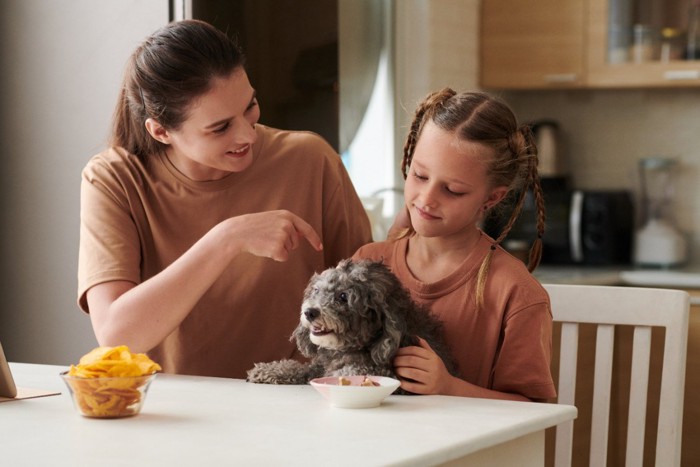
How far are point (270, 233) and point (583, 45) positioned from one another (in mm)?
2622

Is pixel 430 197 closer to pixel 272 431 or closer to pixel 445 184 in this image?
pixel 445 184

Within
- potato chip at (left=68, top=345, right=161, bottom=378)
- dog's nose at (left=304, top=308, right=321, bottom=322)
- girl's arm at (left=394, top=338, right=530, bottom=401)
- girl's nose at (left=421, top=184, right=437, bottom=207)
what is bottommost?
girl's arm at (left=394, top=338, right=530, bottom=401)

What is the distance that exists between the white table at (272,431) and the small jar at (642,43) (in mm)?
2726

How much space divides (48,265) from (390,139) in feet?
4.92

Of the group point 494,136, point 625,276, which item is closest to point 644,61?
point 625,276

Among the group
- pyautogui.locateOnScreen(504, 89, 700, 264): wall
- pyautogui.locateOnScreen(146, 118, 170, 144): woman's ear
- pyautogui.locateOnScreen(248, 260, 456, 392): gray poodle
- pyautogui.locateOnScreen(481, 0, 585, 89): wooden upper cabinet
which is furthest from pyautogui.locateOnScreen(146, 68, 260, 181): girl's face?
pyautogui.locateOnScreen(504, 89, 700, 264): wall

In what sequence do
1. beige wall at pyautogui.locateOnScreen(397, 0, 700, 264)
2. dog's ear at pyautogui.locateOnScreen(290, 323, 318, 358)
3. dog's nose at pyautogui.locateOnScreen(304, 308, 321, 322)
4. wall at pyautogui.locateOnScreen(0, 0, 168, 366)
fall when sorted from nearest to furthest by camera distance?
dog's nose at pyautogui.locateOnScreen(304, 308, 321, 322) → dog's ear at pyautogui.locateOnScreen(290, 323, 318, 358) → wall at pyautogui.locateOnScreen(0, 0, 168, 366) → beige wall at pyautogui.locateOnScreen(397, 0, 700, 264)

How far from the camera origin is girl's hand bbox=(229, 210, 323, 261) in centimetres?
156

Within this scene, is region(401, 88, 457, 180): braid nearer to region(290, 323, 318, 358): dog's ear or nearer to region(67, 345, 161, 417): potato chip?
region(290, 323, 318, 358): dog's ear

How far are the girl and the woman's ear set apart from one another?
460mm

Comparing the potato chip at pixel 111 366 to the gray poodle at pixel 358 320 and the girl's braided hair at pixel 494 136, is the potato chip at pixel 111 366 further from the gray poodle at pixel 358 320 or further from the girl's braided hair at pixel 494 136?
the girl's braided hair at pixel 494 136

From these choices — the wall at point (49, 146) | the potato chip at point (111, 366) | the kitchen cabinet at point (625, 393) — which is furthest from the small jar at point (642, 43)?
the potato chip at point (111, 366)

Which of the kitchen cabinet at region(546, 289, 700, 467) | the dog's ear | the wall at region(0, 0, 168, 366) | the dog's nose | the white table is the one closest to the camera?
the white table

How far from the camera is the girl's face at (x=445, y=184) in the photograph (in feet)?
5.06
